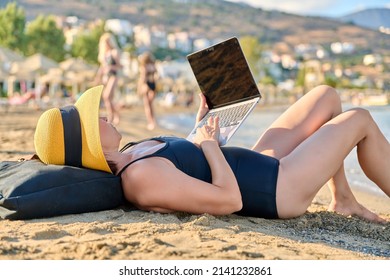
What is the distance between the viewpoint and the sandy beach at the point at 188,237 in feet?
8.95

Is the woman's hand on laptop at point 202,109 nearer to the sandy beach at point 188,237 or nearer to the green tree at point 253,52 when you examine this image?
the sandy beach at point 188,237

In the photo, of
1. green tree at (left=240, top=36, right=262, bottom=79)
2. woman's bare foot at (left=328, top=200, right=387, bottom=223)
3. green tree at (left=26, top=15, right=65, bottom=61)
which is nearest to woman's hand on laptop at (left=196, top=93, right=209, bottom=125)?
woman's bare foot at (left=328, top=200, right=387, bottom=223)

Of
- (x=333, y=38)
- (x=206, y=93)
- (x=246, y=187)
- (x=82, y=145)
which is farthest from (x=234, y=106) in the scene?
(x=333, y=38)

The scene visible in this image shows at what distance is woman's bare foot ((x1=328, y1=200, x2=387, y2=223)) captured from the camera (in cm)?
407

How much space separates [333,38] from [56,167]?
15628cm

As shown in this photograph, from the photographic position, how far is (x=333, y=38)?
155 m

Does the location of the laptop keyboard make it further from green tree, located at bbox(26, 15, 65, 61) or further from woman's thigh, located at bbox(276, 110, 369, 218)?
green tree, located at bbox(26, 15, 65, 61)

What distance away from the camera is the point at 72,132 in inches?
131

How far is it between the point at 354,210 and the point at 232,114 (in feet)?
3.31

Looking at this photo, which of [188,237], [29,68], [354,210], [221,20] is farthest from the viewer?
[221,20]

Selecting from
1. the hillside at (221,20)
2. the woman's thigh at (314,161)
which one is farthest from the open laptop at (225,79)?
the hillside at (221,20)

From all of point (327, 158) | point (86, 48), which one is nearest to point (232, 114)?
point (327, 158)

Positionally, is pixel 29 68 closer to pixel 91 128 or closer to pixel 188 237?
pixel 91 128

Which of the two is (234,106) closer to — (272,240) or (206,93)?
(206,93)
